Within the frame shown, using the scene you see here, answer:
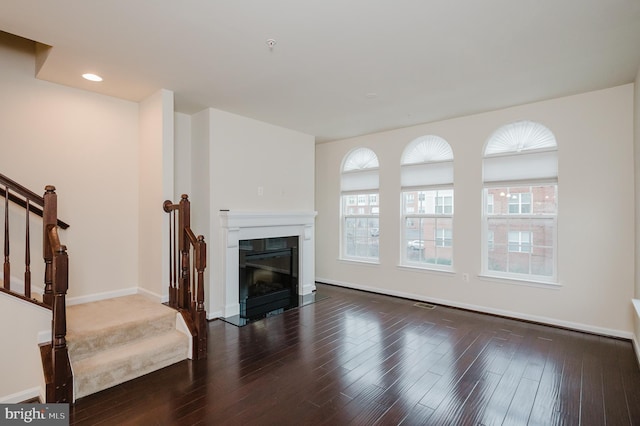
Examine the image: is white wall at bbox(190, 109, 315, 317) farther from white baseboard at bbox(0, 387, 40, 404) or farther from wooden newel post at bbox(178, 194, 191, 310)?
white baseboard at bbox(0, 387, 40, 404)

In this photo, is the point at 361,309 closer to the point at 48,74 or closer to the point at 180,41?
the point at 180,41

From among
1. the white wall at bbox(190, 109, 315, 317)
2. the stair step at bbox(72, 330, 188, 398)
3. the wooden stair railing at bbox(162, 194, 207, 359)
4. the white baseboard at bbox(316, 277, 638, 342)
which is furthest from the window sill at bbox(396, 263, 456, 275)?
the stair step at bbox(72, 330, 188, 398)

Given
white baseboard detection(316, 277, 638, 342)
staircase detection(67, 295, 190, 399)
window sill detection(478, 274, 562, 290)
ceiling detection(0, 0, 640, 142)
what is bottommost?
white baseboard detection(316, 277, 638, 342)

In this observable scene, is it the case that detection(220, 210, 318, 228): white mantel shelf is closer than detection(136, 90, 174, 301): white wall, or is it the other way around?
detection(136, 90, 174, 301): white wall

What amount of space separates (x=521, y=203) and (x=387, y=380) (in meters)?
3.00

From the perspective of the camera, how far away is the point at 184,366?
2.90 m

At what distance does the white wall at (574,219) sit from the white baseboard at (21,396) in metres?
4.46

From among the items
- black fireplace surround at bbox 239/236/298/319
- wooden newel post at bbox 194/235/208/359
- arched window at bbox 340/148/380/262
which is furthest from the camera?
arched window at bbox 340/148/380/262

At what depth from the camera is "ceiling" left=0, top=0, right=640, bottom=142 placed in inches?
85.6

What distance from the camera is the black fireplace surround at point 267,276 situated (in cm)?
450

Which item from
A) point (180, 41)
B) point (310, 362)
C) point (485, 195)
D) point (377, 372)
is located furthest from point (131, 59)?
point (485, 195)

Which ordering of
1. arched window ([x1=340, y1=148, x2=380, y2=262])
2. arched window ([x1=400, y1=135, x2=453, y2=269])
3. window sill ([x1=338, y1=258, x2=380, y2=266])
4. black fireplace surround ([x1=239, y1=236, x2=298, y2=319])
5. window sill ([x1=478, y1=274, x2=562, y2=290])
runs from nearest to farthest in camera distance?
window sill ([x1=478, y1=274, x2=562, y2=290]) → black fireplace surround ([x1=239, y1=236, x2=298, y2=319]) → arched window ([x1=400, y1=135, x2=453, y2=269]) → window sill ([x1=338, y1=258, x2=380, y2=266]) → arched window ([x1=340, y1=148, x2=380, y2=262])

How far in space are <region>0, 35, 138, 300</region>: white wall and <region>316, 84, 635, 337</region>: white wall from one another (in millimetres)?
4108

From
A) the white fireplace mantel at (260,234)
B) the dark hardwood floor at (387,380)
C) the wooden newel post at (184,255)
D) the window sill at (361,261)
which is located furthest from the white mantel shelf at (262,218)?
the dark hardwood floor at (387,380)
